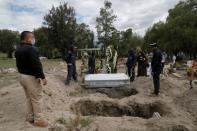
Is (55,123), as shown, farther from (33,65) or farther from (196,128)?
(196,128)

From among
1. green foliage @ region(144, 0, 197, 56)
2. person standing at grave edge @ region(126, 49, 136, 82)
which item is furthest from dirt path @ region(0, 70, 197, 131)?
green foliage @ region(144, 0, 197, 56)

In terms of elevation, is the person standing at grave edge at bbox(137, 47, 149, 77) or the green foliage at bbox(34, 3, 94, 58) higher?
the green foliage at bbox(34, 3, 94, 58)

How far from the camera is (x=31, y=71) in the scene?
27.9 ft

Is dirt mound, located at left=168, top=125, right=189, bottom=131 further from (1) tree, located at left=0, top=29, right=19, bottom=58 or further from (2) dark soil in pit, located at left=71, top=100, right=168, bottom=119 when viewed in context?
(1) tree, located at left=0, top=29, right=19, bottom=58

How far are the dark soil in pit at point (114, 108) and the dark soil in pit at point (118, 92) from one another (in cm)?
247

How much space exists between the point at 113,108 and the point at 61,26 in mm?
41858

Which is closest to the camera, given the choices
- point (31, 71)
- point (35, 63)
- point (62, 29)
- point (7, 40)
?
point (35, 63)

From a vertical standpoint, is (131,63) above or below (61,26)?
below

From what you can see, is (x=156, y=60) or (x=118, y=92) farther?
(x=118, y=92)

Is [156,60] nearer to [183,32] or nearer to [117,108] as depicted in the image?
[117,108]

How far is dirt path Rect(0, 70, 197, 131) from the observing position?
9742 mm

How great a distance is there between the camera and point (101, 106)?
14234 mm

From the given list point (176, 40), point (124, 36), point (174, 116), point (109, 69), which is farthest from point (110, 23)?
point (174, 116)

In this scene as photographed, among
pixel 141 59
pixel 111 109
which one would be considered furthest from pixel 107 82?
pixel 111 109
